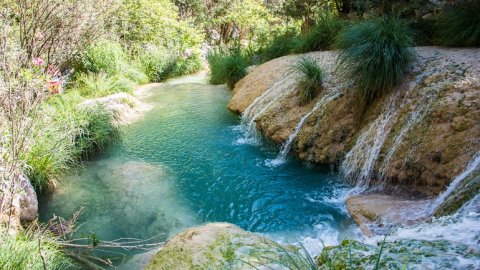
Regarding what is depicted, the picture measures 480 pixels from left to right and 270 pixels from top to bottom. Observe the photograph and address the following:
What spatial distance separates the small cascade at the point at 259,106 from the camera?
20.0ft

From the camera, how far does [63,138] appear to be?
196 inches

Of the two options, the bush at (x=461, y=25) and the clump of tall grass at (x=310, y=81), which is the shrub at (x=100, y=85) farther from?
the bush at (x=461, y=25)

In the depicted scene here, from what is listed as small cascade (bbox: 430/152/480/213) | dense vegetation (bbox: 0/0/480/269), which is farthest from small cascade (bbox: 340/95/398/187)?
small cascade (bbox: 430/152/480/213)

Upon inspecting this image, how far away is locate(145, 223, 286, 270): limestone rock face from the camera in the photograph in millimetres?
2150

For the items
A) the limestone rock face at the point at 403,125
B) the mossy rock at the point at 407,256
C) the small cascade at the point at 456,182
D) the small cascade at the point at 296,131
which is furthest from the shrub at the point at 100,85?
the mossy rock at the point at 407,256

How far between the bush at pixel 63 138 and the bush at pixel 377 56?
401 cm

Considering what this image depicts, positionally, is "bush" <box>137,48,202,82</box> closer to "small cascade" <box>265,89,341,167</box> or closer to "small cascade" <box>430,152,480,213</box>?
"small cascade" <box>265,89,341,167</box>

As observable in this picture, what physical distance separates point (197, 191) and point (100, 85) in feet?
16.0

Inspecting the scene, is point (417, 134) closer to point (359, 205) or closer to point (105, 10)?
point (359, 205)

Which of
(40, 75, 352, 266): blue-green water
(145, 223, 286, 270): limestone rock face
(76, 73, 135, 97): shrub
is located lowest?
(40, 75, 352, 266): blue-green water

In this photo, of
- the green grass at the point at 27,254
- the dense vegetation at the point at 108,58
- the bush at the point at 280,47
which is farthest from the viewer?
the bush at the point at 280,47

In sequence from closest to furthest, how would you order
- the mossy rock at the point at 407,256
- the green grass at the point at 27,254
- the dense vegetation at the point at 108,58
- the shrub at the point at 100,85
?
1. the mossy rock at the point at 407,256
2. the green grass at the point at 27,254
3. the dense vegetation at the point at 108,58
4. the shrub at the point at 100,85

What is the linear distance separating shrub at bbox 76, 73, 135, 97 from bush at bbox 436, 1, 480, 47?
267 inches

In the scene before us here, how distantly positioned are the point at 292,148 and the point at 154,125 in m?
3.20
